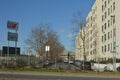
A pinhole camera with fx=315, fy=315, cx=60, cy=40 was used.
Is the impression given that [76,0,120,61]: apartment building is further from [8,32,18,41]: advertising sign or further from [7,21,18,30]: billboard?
[8,32,18,41]: advertising sign


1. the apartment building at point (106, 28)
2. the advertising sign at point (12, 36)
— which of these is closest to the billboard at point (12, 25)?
the advertising sign at point (12, 36)

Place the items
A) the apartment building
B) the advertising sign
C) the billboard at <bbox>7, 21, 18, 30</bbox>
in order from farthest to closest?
the apartment building, the billboard at <bbox>7, 21, 18, 30</bbox>, the advertising sign

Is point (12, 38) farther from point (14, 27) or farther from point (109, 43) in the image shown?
point (109, 43)

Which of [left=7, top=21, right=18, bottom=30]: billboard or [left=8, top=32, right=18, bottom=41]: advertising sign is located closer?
[left=8, top=32, right=18, bottom=41]: advertising sign

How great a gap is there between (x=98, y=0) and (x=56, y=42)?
20381 mm

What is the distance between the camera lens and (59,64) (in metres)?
44.5

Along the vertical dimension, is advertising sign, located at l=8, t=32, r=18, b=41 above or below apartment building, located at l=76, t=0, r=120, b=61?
below

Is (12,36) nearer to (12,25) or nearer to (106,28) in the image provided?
(12,25)

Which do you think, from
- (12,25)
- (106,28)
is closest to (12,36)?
(12,25)

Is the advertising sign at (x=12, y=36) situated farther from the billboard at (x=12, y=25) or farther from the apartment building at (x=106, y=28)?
the apartment building at (x=106, y=28)

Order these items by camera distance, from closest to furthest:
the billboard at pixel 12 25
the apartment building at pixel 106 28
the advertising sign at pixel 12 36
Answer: the advertising sign at pixel 12 36, the billboard at pixel 12 25, the apartment building at pixel 106 28

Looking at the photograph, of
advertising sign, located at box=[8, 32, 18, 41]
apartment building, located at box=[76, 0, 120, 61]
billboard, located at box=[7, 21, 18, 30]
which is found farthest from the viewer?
apartment building, located at box=[76, 0, 120, 61]

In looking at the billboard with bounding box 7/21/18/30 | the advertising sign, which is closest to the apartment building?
the billboard with bounding box 7/21/18/30

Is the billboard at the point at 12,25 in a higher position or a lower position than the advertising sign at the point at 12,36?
higher
